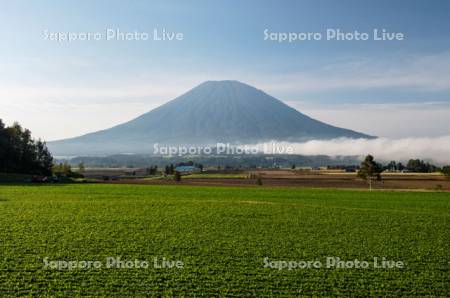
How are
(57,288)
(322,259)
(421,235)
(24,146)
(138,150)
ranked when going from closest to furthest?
(57,288) < (322,259) < (421,235) < (24,146) < (138,150)

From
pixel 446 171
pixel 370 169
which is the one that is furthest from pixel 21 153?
pixel 446 171

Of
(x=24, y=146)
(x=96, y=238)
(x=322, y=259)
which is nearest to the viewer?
(x=322, y=259)

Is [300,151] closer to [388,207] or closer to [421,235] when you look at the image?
[388,207]

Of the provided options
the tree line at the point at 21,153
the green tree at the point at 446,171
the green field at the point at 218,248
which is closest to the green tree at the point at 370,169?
the green tree at the point at 446,171

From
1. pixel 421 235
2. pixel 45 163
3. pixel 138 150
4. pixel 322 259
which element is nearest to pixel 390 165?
pixel 45 163

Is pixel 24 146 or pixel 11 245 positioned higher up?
pixel 24 146

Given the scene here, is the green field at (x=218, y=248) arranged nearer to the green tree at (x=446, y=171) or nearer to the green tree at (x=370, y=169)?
the green tree at (x=370, y=169)

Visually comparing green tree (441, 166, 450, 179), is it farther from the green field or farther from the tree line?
the tree line

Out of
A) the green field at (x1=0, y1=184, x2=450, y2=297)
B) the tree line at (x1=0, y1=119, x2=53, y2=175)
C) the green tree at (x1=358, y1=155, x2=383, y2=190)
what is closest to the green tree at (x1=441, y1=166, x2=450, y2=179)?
the green tree at (x1=358, y1=155, x2=383, y2=190)
